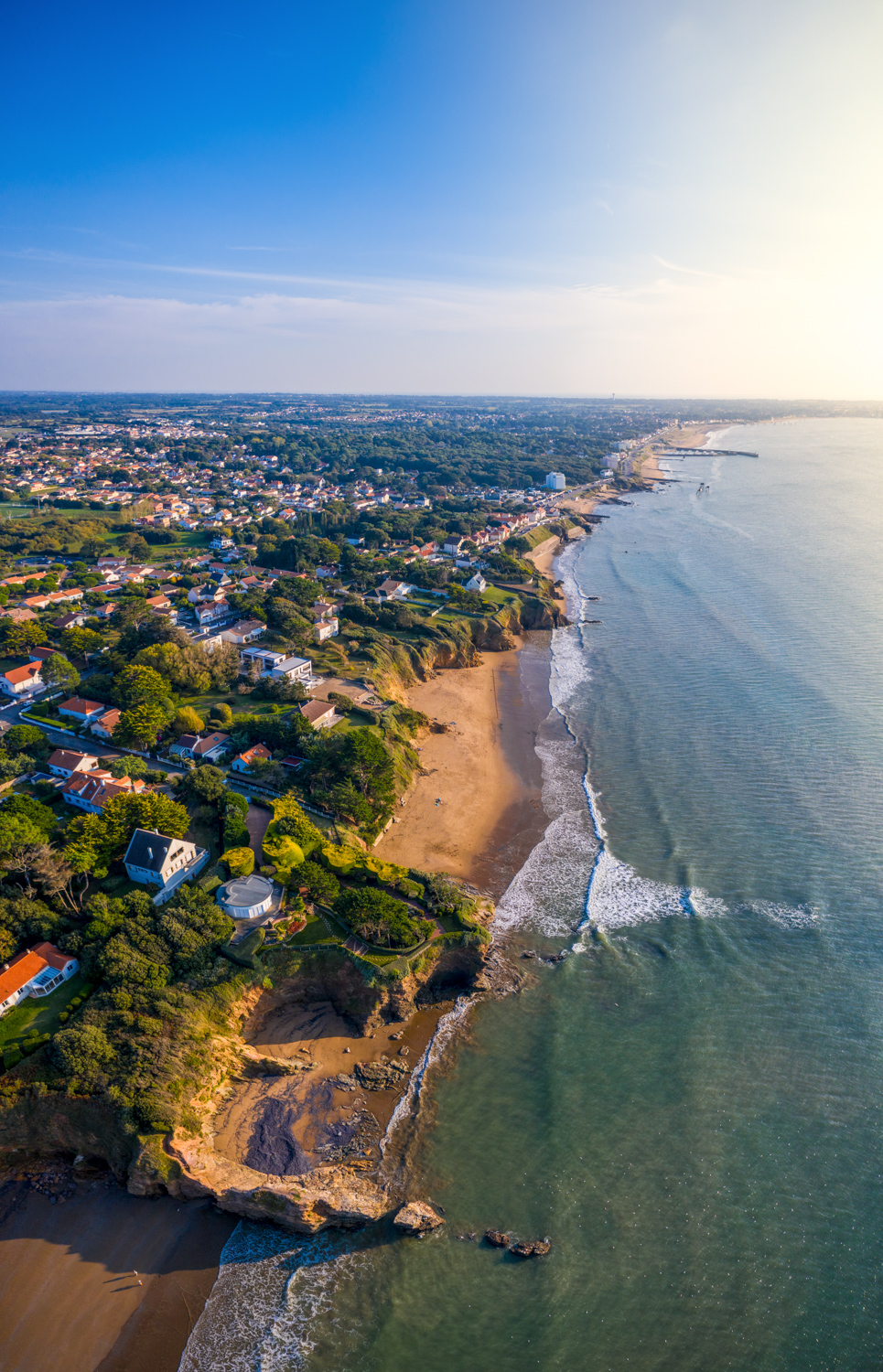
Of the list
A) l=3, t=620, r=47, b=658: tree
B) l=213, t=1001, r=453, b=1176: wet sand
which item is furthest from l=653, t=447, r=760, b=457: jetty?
l=213, t=1001, r=453, b=1176: wet sand

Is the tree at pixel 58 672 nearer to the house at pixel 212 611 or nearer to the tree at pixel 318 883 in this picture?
the house at pixel 212 611

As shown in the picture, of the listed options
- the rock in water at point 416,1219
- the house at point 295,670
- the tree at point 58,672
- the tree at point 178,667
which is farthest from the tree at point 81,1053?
the tree at point 58,672

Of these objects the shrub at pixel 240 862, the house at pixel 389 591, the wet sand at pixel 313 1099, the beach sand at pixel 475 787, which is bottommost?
A: the wet sand at pixel 313 1099

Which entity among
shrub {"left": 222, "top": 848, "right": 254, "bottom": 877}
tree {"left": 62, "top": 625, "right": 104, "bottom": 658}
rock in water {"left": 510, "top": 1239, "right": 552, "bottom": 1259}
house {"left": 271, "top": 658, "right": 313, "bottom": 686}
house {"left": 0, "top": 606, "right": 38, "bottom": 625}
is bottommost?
rock in water {"left": 510, "top": 1239, "right": 552, "bottom": 1259}

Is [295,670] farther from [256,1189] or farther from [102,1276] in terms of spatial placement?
[102,1276]

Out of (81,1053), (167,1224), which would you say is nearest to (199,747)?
(81,1053)

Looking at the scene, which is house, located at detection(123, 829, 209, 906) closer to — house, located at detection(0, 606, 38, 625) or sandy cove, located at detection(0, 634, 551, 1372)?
sandy cove, located at detection(0, 634, 551, 1372)
